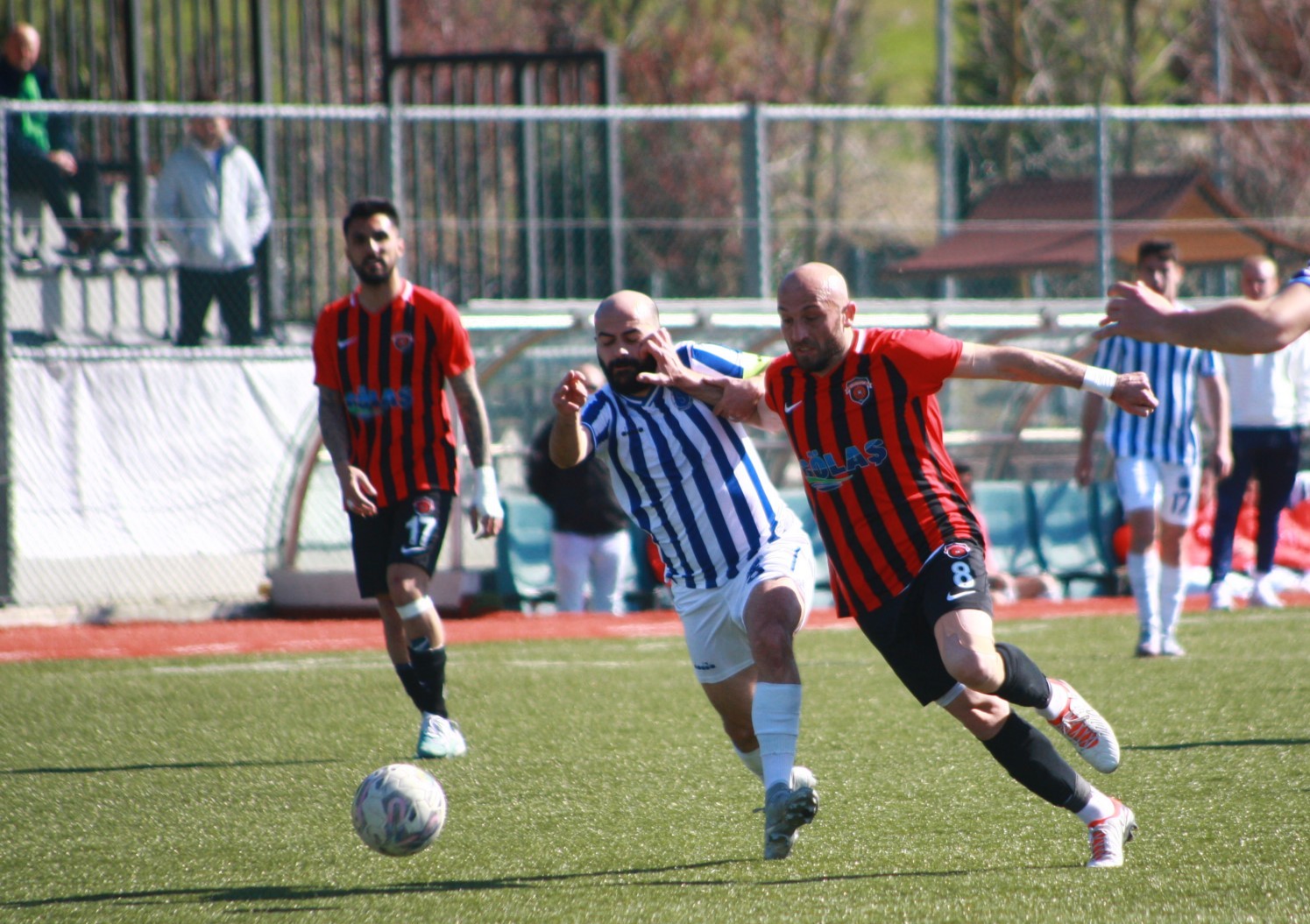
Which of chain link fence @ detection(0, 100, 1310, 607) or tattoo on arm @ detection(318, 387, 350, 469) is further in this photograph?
chain link fence @ detection(0, 100, 1310, 607)

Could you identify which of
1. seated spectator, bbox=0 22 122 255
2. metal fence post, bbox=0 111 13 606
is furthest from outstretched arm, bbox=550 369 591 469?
seated spectator, bbox=0 22 122 255

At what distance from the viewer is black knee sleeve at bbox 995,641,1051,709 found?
14.3 ft

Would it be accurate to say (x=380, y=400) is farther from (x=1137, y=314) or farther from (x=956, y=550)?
(x=1137, y=314)

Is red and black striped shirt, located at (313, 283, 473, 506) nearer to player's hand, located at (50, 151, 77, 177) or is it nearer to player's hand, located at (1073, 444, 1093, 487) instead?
player's hand, located at (1073, 444, 1093, 487)

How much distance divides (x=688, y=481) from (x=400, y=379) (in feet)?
6.46

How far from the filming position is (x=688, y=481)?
5078mm

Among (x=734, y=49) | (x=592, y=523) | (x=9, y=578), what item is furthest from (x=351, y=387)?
(x=734, y=49)

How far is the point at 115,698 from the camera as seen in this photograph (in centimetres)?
818

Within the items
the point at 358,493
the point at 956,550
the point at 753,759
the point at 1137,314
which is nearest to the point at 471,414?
the point at 358,493

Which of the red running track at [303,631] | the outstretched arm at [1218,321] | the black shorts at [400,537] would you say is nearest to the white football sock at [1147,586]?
the red running track at [303,631]

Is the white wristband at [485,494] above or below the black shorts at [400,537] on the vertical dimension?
above

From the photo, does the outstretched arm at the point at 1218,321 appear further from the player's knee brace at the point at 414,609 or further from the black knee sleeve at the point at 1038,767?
the player's knee brace at the point at 414,609

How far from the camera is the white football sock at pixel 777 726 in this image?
4.50m

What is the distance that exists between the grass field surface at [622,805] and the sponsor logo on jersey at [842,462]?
1.06m
